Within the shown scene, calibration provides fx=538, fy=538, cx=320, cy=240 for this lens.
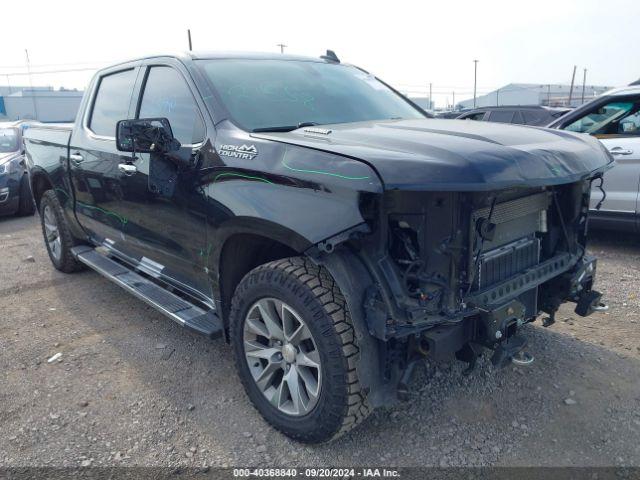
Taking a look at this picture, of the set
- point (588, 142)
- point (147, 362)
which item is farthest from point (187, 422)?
point (588, 142)

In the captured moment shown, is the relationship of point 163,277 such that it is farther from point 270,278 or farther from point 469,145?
point 469,145

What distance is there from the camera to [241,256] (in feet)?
9.80

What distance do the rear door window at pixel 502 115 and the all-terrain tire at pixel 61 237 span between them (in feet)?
28.7

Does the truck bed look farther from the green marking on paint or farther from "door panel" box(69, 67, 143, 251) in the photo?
the green marking on paint

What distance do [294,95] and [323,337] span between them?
1.67 meters

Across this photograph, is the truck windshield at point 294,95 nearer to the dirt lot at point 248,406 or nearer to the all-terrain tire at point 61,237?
A: the dirt lot at point 248,406

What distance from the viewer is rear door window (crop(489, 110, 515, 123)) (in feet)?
36.2

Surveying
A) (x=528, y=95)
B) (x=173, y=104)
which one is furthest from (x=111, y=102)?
(x=528, y=95)

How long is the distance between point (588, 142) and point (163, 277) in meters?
2.80

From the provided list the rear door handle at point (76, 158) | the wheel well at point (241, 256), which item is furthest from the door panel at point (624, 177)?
Result: the rear door handle at point (76, 158)

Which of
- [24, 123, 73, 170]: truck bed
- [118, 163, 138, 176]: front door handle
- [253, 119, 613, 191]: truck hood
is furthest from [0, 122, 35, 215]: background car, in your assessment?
[253, 119, 613, 191]: truck hood

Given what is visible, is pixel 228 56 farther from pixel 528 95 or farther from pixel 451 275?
pixel 528 95

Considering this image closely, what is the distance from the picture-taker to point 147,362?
3658 mm

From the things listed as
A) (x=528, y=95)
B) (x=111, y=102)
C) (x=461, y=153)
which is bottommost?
(x=528, y=95)
